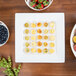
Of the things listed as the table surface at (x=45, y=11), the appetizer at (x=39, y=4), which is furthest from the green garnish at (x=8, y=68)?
the appetizer at (x=39, y=4)

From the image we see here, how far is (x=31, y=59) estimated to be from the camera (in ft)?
2.54

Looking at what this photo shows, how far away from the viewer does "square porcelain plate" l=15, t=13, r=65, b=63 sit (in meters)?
0.76

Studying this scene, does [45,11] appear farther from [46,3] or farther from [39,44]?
[39,44]

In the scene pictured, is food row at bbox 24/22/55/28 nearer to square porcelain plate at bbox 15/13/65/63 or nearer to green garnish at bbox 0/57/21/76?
square porcelain plate at bbox 15/13/65/63

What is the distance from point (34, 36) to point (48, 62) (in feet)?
0.50

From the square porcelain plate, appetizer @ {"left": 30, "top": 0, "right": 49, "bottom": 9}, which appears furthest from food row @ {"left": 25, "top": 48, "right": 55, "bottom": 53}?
appetizer @ {"left": 30, "top": 0, "right": 49, "bottom": 9}

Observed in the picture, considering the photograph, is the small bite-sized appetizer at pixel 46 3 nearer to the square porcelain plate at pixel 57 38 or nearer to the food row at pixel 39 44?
the square porcelain plate at pixel 57 38

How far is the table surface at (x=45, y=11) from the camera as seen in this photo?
76 centimetres

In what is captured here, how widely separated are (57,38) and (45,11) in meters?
0.15

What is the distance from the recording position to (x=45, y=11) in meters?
0.77

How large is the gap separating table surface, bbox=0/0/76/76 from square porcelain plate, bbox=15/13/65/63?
0.02 meters

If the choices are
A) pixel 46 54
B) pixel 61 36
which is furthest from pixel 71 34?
pixel 46 54

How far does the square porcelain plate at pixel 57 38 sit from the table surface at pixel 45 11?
0.02 m

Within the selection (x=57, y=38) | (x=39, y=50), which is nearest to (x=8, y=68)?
(x=39, y=50)
